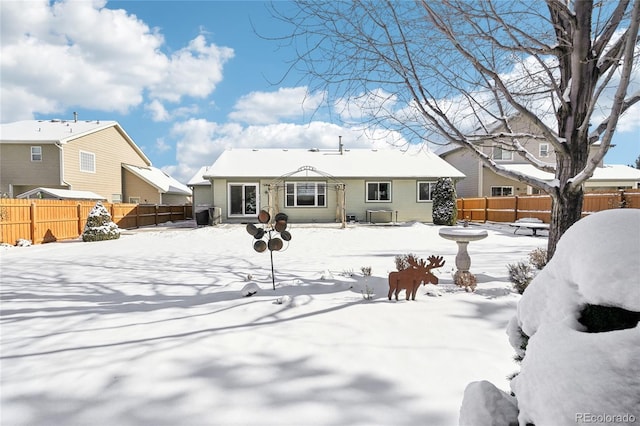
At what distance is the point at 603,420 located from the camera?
35.1 inches

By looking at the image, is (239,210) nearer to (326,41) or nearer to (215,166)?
(215,166)

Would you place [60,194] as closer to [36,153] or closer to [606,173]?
[36,153]

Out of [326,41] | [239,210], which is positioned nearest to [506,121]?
[326,41]

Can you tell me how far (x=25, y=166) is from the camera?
19.7 meters

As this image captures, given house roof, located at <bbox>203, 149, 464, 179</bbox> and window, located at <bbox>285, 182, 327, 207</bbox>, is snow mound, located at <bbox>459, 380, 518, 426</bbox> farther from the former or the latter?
window, located at <bbox>285, 182, 327, 207</bbox>

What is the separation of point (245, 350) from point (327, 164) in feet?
56.5

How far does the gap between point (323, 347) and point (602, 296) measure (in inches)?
87.5

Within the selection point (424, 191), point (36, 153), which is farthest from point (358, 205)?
point (36, 153)

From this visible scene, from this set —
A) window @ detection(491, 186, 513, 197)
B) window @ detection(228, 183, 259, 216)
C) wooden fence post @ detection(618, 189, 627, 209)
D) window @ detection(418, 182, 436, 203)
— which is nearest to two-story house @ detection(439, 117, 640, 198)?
window @ detection(491, 186, 513, 197)

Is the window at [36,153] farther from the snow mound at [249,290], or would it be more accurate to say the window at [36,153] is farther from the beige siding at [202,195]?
the snow mound at [249,290]

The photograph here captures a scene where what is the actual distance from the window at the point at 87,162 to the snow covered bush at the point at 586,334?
25.7 m

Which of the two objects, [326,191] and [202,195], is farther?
[202,195]

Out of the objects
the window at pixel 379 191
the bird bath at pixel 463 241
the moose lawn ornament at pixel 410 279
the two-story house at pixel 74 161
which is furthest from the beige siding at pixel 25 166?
the bird bath at pixel 463 241

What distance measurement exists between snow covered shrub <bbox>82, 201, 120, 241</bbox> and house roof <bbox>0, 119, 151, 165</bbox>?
414 inches
